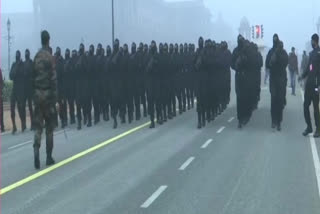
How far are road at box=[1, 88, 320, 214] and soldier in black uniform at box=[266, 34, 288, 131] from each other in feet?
1.68

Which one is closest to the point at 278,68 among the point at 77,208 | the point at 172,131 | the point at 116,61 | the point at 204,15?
→ the point at 172,131

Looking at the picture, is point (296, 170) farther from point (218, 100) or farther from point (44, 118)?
point (218, 100)

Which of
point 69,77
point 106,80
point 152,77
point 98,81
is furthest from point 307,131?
point 69,77

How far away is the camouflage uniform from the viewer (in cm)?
1049

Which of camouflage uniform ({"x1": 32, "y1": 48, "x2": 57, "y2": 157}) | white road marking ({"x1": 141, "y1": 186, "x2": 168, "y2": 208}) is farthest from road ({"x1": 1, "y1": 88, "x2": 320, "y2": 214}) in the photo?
camouflage uniform ({"x1": 32, "y1": 48, "x2": 57, "y2": 157})

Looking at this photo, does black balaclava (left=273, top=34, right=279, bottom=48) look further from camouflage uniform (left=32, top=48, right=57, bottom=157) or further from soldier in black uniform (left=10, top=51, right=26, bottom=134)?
soldier in black uniform (left=10, top=51, right=26, bottom=134)

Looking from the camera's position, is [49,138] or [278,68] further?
[278,68]

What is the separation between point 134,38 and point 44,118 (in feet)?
351

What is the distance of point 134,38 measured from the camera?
383 feet

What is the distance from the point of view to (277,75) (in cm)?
1538

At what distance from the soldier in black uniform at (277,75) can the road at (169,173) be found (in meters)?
0.51

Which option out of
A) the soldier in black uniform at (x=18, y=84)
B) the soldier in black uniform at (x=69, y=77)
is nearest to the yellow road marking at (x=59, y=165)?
the soldier in black uniform at (x=69, y=77)

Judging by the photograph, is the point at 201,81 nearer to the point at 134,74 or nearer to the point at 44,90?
the point at 134,74

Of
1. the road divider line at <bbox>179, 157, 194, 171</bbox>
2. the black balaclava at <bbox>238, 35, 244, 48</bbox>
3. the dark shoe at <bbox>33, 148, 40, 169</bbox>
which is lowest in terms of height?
the road divider line at <bbox>179, 157, 194, 171</bbox>
